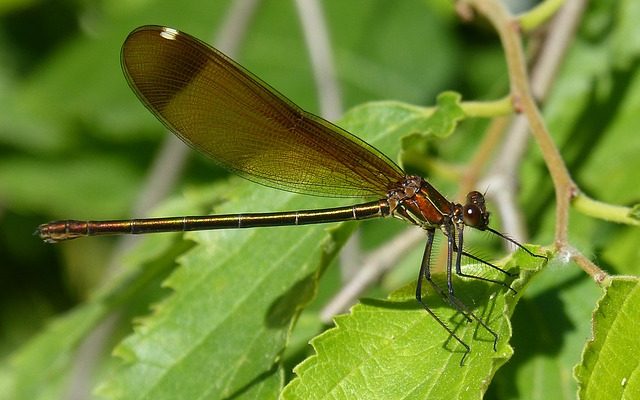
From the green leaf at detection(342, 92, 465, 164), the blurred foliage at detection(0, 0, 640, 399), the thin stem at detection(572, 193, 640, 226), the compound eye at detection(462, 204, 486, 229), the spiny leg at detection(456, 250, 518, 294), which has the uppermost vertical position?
the blurred foliage at detection(0, 0, 640, 399)

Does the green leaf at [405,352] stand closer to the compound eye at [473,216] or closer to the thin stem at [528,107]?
the thin stem at [528,107]

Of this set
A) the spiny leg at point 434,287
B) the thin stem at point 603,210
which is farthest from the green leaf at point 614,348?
the thin stem at point 603,210

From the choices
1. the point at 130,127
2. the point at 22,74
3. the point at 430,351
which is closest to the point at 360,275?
the point at 430,351

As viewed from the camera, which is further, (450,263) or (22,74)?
(22,74)

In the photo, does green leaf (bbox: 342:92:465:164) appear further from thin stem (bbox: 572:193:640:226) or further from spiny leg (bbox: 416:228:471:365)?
thin stem (bbox: 572:193:640:226)

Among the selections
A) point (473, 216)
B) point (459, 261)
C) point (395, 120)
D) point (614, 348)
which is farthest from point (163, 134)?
point (614, 348)

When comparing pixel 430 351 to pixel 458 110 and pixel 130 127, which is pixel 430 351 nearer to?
pixel 458 110

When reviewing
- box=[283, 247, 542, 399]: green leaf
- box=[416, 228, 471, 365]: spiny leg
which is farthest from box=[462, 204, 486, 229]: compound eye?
box=[283, 247, 542, 399]: green leaf
